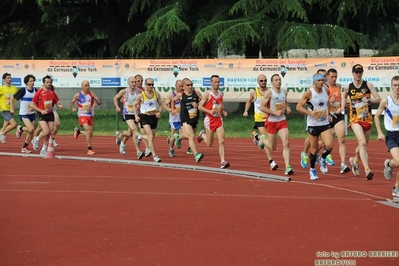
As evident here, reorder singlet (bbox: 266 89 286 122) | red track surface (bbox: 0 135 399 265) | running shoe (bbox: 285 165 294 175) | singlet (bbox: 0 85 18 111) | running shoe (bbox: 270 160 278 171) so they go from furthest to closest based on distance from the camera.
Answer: singlet (bbox: 0 85 18 111)
running shoe (bbox: 270 160 278 171)
singlet (bbox: 266 89 286 122)
running shoe (bbox: 285 165 294 175)
red track surface (bbox: 0 135 399 265)

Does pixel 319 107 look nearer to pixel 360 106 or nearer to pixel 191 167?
pixel 360 106

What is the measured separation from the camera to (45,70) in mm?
32062

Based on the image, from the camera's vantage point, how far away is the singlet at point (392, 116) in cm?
1493

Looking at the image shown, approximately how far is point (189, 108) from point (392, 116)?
A: 7.63 meters

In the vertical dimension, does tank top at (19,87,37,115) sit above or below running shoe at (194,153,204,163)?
above

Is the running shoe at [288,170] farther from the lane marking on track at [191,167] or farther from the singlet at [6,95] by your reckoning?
the singlet at [6,95]

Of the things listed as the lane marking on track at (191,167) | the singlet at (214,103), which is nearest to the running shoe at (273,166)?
the lane marking on track at (191,167)

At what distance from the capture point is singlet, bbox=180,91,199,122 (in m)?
22.0

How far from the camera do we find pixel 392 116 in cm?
1498

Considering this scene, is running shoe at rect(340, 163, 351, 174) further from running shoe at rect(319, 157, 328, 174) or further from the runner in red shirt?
the runner in red shirt

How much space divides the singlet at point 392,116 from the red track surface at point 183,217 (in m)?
1.01

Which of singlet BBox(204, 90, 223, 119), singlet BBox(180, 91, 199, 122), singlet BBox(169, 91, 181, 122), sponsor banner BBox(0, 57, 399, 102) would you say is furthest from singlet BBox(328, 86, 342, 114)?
sponsor banner BBox(0, 57, 399, 102)

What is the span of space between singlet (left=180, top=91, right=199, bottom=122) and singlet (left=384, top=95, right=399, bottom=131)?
7.47 metres

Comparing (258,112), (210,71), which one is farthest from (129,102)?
(210,71)
